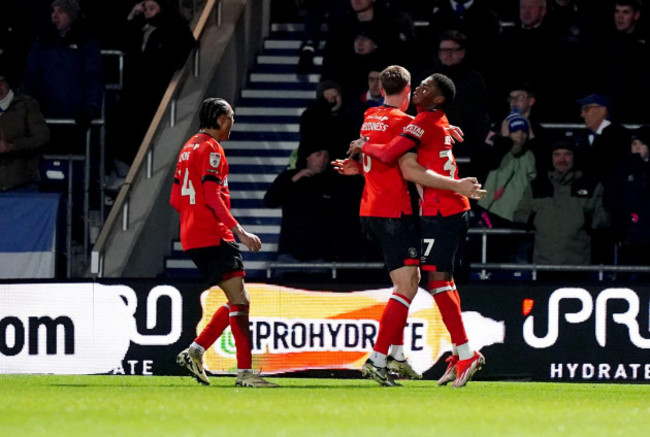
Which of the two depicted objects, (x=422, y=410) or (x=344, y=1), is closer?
(x=422, y=410)

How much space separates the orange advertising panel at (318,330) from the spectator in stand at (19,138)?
480 centimetres

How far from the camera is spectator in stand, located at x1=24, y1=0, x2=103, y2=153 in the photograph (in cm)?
1905

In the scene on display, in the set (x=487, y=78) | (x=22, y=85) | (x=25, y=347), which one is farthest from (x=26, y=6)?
(x=25, y=347)

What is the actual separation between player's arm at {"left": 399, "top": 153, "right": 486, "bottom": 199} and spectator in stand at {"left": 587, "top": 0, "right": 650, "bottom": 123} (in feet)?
23.7

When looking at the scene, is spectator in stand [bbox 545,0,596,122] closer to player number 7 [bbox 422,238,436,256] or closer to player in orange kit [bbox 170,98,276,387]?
player number 7 [bbox 422,238,436,256]

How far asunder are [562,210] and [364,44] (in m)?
3.35

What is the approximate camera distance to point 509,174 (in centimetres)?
1702

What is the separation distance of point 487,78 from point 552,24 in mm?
1050

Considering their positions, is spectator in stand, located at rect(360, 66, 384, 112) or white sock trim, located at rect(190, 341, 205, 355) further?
spectator in stand, located at rect(360, 66, 384, 112)

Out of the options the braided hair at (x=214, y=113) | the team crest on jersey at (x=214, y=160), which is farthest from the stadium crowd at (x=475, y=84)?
the team crest on jersey at (x=214, y=160)

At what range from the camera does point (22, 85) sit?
1994 centimetres

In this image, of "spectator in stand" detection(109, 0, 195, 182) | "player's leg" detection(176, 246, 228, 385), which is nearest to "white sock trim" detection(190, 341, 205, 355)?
"player's leg" detection(176, 246, 228, 385)

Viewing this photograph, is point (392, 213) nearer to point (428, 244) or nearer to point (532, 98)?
point (428, 244)

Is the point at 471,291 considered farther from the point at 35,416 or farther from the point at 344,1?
the point at 344,1
